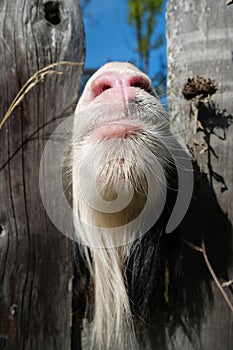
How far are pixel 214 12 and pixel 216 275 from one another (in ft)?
2.36

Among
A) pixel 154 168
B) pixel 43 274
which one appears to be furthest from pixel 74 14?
pixel 43 274

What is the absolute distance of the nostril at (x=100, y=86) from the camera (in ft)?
4.33

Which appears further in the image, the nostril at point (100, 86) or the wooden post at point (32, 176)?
the wooden post at point (32, 176)

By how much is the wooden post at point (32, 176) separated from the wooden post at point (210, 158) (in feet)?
1.05

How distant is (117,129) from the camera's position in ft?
4.02

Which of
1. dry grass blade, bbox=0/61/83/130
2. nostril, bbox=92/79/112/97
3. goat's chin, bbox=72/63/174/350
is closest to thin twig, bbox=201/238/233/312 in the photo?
goat's chin, bbox=72/63/174/350

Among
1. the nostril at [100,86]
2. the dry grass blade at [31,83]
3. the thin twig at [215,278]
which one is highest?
the dry grass blade at [31,83]

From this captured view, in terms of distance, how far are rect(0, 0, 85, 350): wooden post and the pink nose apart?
0.19m

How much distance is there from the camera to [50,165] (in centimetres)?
150

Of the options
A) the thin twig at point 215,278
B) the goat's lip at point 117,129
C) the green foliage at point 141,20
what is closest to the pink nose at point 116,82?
the goat's lip at point 117,129

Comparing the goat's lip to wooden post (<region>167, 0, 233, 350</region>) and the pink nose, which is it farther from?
wooden post (<region>167, 0, 233, 350</region>)

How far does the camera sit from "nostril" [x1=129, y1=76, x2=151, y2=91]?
1319mm

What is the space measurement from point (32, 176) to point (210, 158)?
1.60ft

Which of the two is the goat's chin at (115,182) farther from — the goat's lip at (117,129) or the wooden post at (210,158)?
the wooden post at (210,158)
